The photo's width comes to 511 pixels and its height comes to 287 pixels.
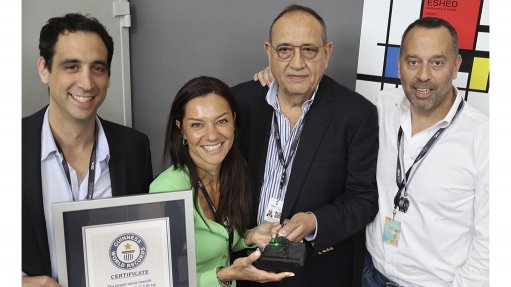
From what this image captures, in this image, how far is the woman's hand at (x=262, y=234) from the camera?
1.75 meters

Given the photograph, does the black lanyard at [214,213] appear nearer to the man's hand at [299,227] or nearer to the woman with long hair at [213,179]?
the woman with long hair at [213,179]

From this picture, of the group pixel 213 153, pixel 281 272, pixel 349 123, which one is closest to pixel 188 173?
pixel 213 153

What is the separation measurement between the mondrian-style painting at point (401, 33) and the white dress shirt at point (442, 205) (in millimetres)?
681

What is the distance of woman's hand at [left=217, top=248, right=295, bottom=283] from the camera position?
5.07 feet

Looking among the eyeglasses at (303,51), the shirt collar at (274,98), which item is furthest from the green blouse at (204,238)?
the eyeglasses at (303,51)

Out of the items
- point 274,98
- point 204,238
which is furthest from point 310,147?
point 204,238

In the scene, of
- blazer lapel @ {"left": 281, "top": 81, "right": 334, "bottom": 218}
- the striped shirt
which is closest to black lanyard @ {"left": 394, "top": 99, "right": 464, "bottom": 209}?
blazer lapel @ {"left": 281, "top": 81, "right": 334, "bottom": 218}

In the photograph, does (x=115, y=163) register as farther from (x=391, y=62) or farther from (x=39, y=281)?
(x=391, y=62)

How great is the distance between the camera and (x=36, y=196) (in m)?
1.57

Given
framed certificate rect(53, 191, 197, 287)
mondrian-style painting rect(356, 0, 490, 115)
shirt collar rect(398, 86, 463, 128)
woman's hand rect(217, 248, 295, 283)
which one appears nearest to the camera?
framed certificate rect(53, 191, 197, 287)

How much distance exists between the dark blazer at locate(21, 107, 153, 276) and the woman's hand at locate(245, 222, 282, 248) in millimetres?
536

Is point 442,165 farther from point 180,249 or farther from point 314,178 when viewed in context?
point 180,249

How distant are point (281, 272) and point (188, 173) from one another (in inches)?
20.4

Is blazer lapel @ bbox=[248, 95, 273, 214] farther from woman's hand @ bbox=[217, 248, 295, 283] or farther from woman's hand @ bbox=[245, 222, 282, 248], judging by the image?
woman's hand @ bbox=[217, 248, 295, 283]
